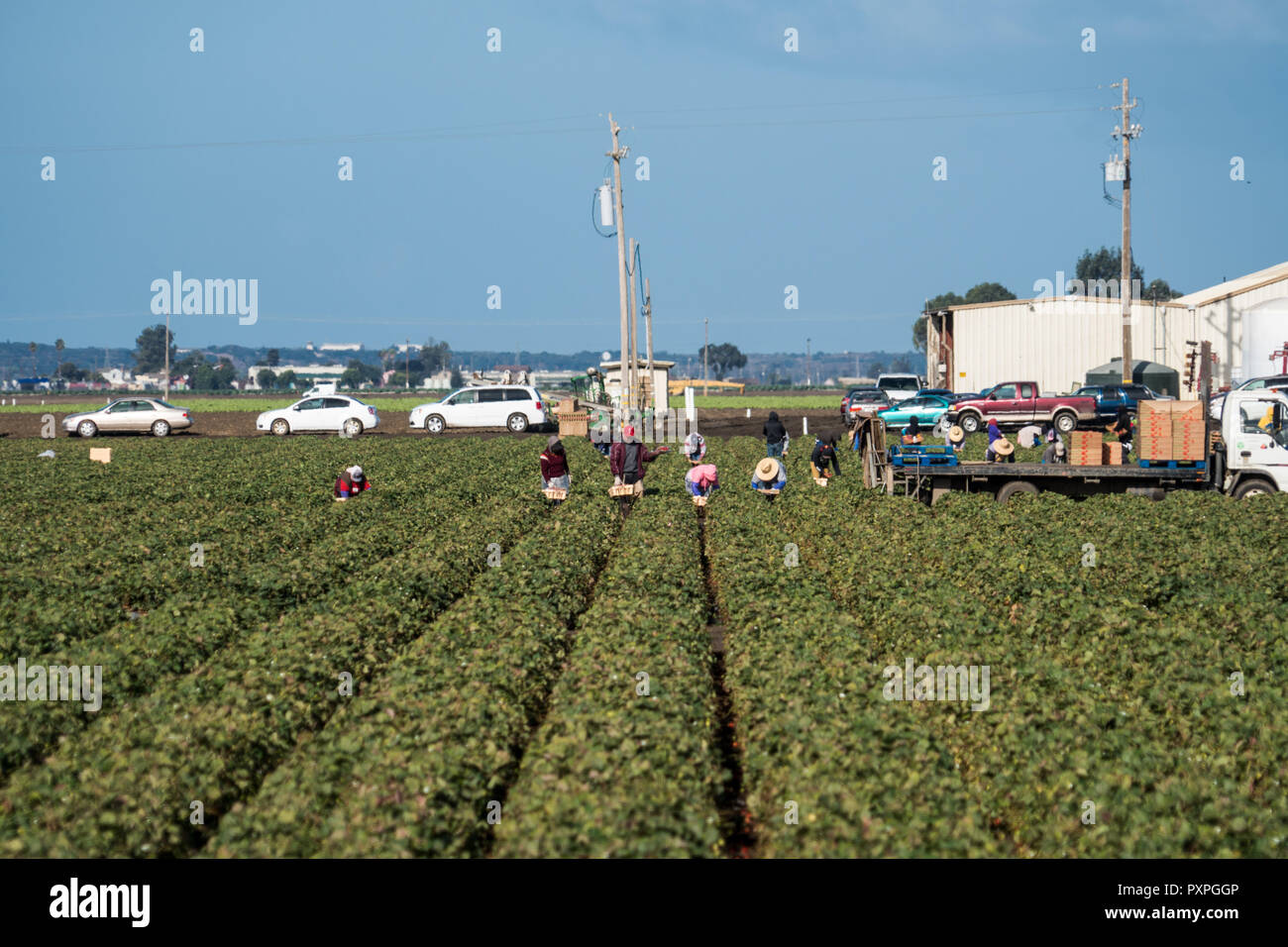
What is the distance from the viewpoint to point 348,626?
34.9ft

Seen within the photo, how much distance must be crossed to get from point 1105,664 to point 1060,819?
12.1 feet

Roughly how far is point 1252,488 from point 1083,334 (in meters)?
40.5

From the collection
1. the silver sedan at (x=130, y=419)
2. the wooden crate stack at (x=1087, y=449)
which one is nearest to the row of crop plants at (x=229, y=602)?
the wooden crate stack at (x=1087, y=449)

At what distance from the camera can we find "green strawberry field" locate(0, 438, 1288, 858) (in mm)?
6340

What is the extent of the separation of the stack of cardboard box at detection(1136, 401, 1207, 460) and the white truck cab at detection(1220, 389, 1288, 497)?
1.82 feet

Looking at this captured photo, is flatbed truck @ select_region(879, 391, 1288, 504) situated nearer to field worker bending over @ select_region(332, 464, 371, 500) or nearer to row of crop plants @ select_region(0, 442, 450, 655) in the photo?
field worker bending over @ select_region(332, 464, 371, 500)

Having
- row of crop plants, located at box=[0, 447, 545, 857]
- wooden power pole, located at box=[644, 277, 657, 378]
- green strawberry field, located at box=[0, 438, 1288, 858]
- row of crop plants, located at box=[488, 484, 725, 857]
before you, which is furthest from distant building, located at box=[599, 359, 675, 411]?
row of crop plants, located at box=[488, 484, 725, 857]

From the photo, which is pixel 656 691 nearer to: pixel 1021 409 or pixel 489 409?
pixel 1021 409

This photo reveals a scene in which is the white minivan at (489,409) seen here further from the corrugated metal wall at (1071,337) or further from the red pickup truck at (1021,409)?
the corrugated metal wall at (1071,337)

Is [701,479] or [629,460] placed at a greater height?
[629,460]

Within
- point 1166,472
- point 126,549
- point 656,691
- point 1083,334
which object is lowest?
point 656,691

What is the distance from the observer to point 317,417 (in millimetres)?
45562

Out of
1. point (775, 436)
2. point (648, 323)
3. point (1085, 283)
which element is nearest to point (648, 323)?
point (648, 323)
